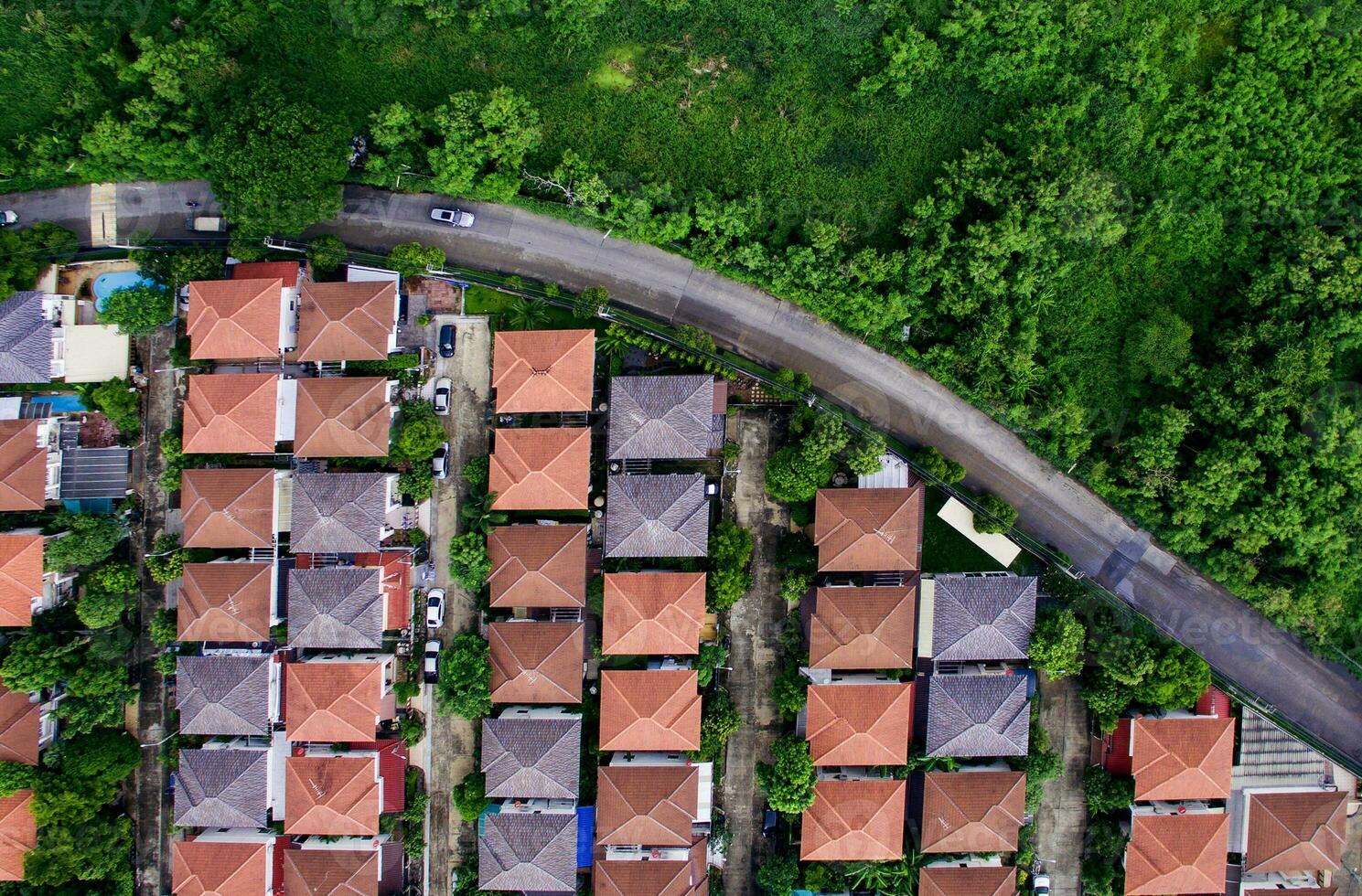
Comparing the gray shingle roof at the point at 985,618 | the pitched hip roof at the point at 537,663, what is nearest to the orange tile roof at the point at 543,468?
the pitched hip roof at the point at 537,663

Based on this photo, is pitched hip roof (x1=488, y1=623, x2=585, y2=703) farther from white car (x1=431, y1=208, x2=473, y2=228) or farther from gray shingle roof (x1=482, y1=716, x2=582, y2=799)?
white car (x1=431, y1=208, x2=473, y2=228)

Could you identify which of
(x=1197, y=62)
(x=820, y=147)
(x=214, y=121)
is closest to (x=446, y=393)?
(x=214, y=121)

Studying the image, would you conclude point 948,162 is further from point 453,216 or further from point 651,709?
point 651,709

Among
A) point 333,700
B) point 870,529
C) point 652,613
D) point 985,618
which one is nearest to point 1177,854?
point 985,618

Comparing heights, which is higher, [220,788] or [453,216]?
[453,216]

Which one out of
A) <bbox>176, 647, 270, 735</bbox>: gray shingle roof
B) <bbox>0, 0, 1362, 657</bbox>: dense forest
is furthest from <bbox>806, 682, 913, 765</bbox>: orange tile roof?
<bbox>176, 647, 270, 735</bbox>: gray shingle roof

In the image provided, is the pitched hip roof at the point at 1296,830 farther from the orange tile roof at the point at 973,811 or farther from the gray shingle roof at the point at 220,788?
the gray shingle roof at the point at 220,788
